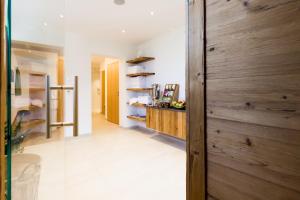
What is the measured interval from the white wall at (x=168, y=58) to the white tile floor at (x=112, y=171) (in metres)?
1.66

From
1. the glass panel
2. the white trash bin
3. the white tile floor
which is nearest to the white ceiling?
the glass panel

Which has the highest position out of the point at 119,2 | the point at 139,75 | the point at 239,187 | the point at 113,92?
the point at 119,2

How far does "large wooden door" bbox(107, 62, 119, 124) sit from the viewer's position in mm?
6027

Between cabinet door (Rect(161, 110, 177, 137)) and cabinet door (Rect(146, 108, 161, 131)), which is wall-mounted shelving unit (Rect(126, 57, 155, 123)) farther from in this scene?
cabinet door (Rect(161, 110, 177, 137))

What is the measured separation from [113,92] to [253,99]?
5857 mm

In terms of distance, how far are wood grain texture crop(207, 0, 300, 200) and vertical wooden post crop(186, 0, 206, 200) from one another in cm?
4

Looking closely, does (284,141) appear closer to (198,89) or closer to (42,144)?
(198,89)

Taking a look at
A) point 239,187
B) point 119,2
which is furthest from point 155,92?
point 239,187

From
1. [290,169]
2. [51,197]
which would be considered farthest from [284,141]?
[51,197]

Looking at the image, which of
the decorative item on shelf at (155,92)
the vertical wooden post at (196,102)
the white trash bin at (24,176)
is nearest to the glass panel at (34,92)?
the white trash bin at (24,176)

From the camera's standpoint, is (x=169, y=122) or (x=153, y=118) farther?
(x=153, y=118)

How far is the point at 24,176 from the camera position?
1.29 meters

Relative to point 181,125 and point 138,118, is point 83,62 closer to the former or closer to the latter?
point 138,118

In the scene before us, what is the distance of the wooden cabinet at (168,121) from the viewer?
3.51 m
